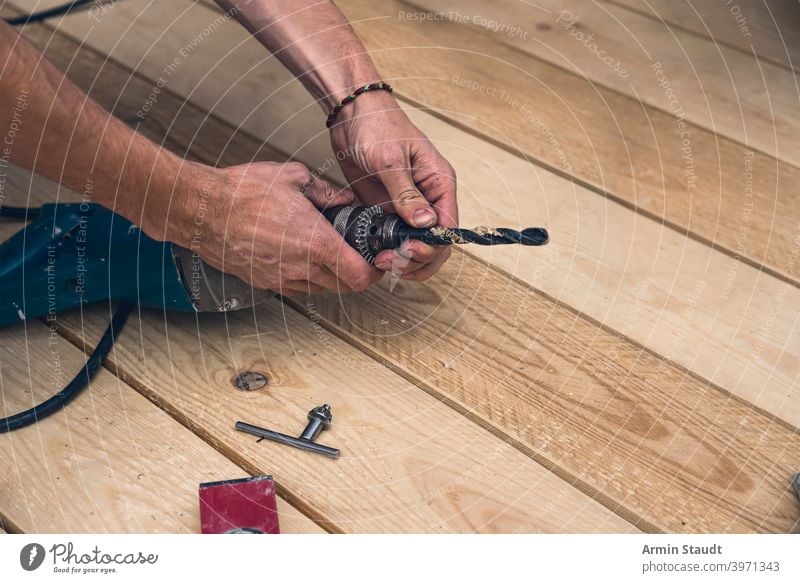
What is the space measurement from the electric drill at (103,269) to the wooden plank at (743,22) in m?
0.65

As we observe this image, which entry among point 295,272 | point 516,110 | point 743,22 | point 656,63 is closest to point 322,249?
point 295,272

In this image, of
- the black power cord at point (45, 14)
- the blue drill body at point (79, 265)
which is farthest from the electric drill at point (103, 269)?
the black power cord at point (45, 14)

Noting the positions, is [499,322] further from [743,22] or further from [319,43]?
[743,22]

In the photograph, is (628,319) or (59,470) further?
(628,319)

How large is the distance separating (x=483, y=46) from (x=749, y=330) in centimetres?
49

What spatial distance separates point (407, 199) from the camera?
74 centimetres

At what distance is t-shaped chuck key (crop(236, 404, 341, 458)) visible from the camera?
69cm

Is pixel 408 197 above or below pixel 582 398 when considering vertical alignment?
above

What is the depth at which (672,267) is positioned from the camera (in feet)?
2.87

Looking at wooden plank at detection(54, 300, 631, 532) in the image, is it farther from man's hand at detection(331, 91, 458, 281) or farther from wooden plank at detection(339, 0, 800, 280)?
wooden plank at detection(339, 0, 800, 280)

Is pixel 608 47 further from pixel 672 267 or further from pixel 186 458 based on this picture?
pixel 186 458

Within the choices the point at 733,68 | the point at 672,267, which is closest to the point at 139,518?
the point at 672,267

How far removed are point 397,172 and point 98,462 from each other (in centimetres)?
33

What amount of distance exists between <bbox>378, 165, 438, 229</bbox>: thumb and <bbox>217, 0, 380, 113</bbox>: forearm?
11 centimetres
